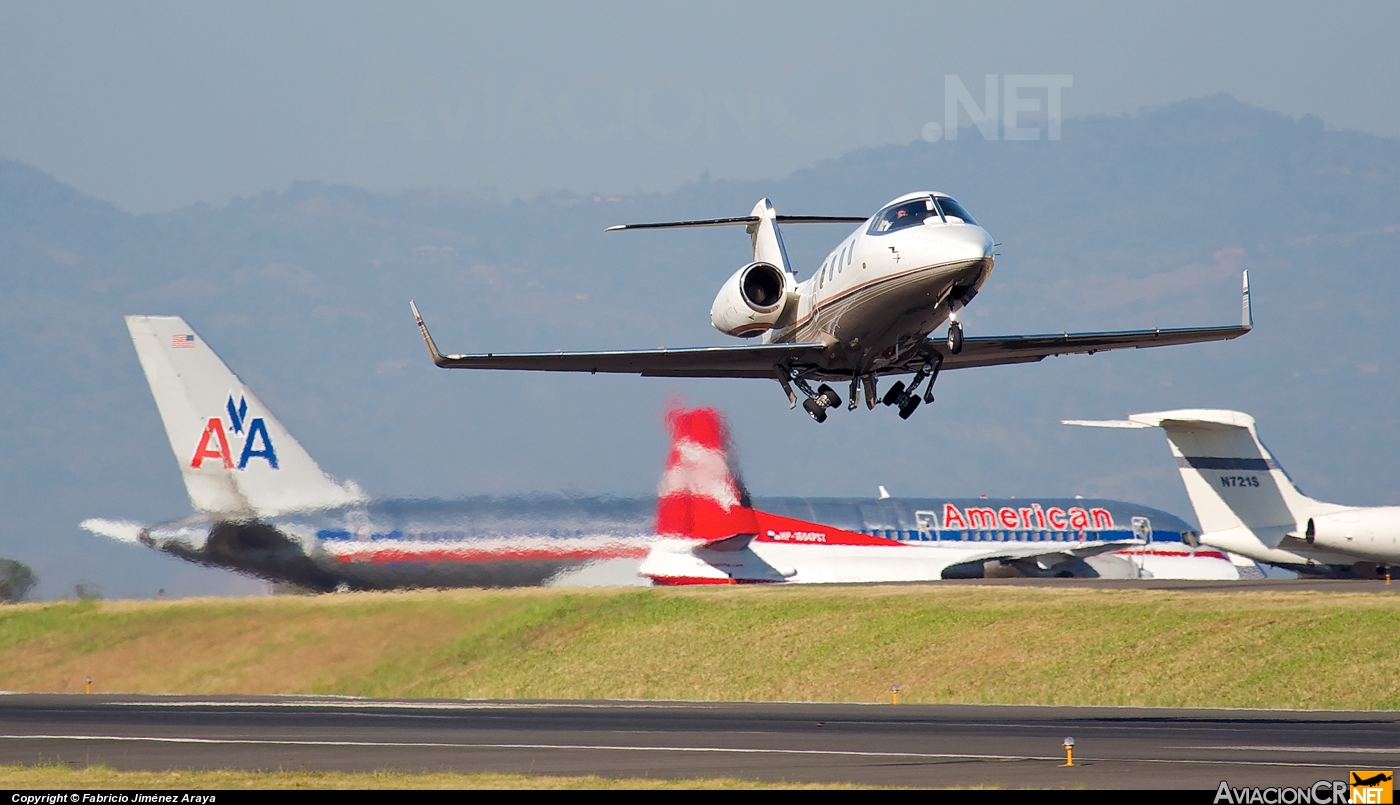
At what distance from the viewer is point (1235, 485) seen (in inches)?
1907

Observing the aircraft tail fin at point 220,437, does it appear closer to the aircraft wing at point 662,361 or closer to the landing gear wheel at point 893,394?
the aircraft wing at point 662,361

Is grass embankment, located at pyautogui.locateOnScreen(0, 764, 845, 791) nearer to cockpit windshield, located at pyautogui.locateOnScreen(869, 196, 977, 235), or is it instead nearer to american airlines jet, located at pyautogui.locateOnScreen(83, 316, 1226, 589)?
cockpit windshield, located at pyautogui.locateOnScreen(869, 196, 977, 235)

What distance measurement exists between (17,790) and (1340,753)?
55.4ft

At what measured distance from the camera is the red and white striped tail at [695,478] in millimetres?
50375

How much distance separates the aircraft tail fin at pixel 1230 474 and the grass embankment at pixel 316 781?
3320cm

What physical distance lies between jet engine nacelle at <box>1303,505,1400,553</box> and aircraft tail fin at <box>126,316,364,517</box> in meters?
30.1

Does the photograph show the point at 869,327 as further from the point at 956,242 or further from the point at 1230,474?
the point at 1230,474

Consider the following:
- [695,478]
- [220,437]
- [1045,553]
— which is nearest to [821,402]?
[695,478]

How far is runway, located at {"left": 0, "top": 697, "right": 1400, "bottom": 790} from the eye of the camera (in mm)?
18828

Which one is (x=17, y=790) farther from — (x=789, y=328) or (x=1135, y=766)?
(x=789, y=328)

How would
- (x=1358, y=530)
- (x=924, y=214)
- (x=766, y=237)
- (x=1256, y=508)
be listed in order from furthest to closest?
(x=1256, y=508)
(x=1358, y=530)
(x=766, y=237)
(x=924, y=214)

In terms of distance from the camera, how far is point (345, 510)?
46969 millimetres

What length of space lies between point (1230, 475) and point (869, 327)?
88.0 feet

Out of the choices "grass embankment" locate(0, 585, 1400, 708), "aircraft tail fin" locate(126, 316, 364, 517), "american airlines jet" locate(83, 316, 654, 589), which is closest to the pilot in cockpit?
"grass embankment" locate(0, 585, 1400, 708)
